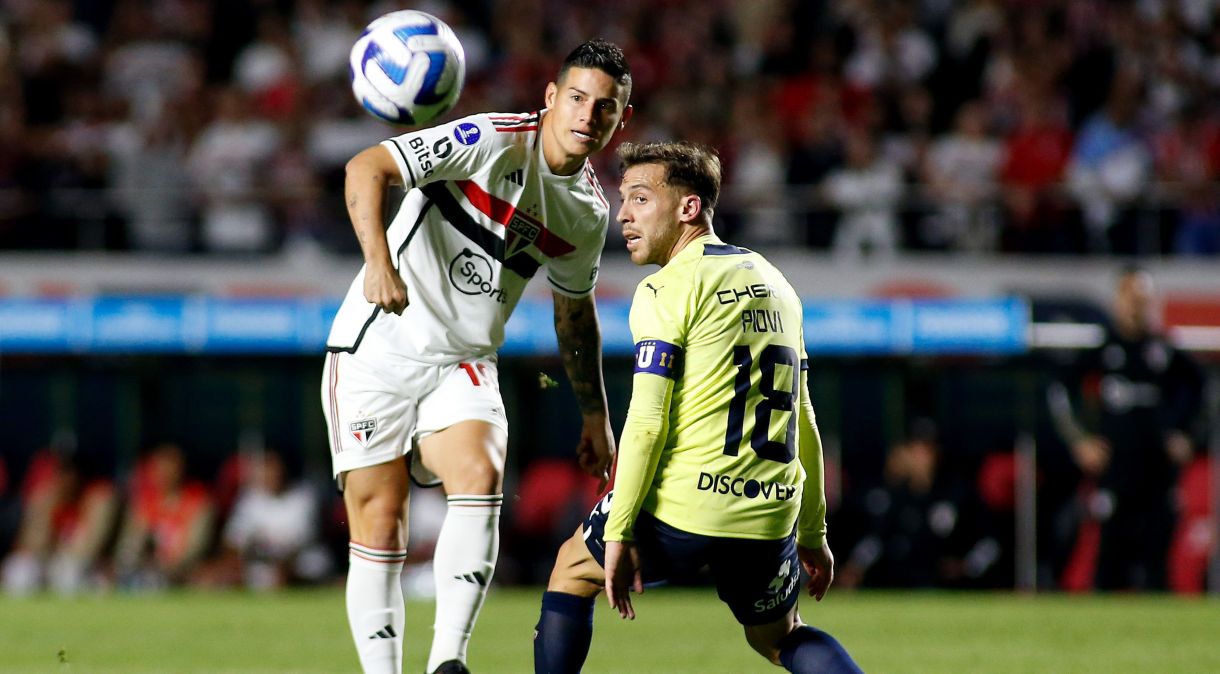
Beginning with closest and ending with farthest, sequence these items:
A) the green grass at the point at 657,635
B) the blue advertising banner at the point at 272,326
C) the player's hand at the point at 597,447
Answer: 1. the player's hand at the point at 597,447
2. the green grass at the point at 657,635
3. the blue advertising banner at the point at 272,326

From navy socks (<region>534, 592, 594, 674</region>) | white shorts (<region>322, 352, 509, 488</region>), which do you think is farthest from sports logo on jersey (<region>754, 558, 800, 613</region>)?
white shorts (<region>322, 352, 509, 488</region>)

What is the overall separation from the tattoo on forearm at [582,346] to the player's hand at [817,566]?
1.27 m

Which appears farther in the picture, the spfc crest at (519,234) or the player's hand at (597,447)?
the player's hand at (597,447)

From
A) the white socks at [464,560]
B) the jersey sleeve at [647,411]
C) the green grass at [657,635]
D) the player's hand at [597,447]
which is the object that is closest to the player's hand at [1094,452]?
the green grass at [657,635]

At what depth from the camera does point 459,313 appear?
630 centimetres

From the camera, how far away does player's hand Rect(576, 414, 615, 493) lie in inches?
262

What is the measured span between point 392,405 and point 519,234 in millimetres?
763

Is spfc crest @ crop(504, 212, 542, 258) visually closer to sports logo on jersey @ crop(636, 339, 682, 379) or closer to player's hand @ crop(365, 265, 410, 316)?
player's hand @ crop(365, 265, 410, 316)

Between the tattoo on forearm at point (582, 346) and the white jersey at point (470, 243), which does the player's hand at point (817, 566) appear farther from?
the white jersey at point (470, 243)

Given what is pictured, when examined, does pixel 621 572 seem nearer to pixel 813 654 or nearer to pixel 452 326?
pixel 813 654

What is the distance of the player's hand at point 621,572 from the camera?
5.08m

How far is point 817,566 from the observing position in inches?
223

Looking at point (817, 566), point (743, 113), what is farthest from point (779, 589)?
point (743, 113)

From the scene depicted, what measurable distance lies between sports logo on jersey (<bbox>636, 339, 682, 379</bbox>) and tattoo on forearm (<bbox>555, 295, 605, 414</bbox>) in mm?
1554
